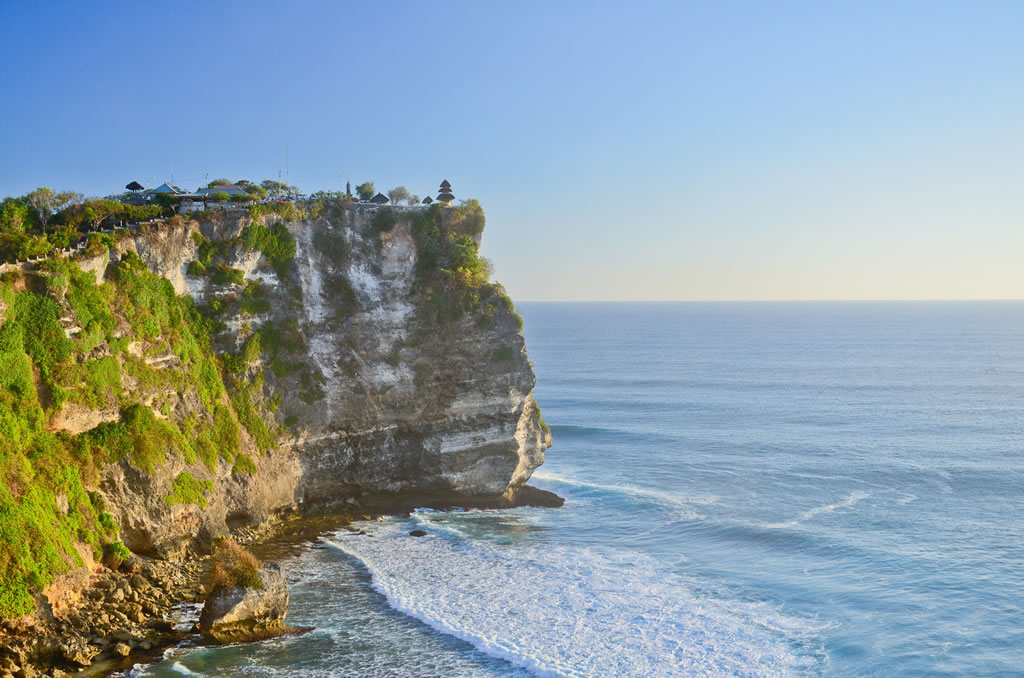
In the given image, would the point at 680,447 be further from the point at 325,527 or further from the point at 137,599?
the point at 137,599

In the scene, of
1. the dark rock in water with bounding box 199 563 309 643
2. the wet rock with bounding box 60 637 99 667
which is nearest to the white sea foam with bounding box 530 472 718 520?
the dark rock in water with bounding box 199 563 309 643

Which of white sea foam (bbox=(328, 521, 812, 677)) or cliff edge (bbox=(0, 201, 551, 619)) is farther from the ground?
cliff edge (bbox=(0, 201, 551, 619))

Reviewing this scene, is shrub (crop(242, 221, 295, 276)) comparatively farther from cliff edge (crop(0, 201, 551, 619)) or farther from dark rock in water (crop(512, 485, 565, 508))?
dark rock in water (crop(512, 485, 565, 508))

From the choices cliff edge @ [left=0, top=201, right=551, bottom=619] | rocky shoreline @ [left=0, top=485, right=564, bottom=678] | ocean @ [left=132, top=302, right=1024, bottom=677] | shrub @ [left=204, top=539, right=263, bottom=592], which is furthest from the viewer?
cliff edge @ [left=0, top=201, right=551, bottom=619]

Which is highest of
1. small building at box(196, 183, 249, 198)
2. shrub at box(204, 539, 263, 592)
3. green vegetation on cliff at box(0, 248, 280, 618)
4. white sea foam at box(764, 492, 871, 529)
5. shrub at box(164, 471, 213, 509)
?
small building at box(196, 183, 249, 198)

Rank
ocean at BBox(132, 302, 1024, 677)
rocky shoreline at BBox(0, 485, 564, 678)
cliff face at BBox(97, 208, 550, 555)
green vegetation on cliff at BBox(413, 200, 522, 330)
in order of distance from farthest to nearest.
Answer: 1. green vegetation on cliff at BBox(413, 200, 522, 330)
2. cliff face at BBox(97, 208, 550, 555)
3. ocean at BBox(132, 302, 1024, 677)
4. rocky shoreline at BBox(0, 485, 564, 678)

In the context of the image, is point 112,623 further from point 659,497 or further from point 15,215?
point 659,497

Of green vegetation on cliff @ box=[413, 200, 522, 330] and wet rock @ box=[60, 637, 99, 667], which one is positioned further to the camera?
green vegetation on cliff @ box=[413, 200, 522, 330]

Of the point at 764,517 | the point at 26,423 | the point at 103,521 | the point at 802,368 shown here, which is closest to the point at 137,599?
the point at 103,521
